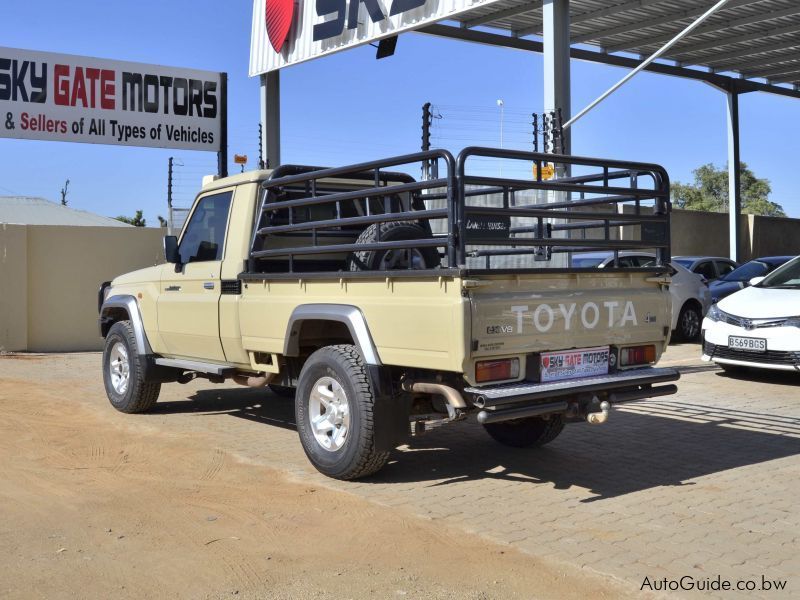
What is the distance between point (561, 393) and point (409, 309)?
3.51 feet

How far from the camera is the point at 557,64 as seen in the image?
1323cm

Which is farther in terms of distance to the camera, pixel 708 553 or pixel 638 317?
pixel 638 317

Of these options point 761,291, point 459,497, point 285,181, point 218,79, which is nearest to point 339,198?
point 285,181

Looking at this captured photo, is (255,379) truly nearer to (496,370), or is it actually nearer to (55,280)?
(496,370)

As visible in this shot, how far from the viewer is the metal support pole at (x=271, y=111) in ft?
54.0

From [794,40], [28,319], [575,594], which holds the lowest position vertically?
[575,594]

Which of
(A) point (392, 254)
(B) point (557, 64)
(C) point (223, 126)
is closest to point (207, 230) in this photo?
(A) point (392, 254)

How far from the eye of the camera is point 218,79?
16.7 meters

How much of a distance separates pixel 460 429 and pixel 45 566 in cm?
426

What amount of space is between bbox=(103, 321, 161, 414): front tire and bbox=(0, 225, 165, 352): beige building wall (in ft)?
20.6

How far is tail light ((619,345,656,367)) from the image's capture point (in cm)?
616

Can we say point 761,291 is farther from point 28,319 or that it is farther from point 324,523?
point 28,319

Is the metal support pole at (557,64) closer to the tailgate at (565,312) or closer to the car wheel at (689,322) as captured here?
the car wheel at (689,322)

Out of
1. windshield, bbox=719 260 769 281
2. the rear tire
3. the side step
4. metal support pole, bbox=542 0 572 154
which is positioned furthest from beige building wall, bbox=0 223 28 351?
windshield, bbox=719 260 769 281
